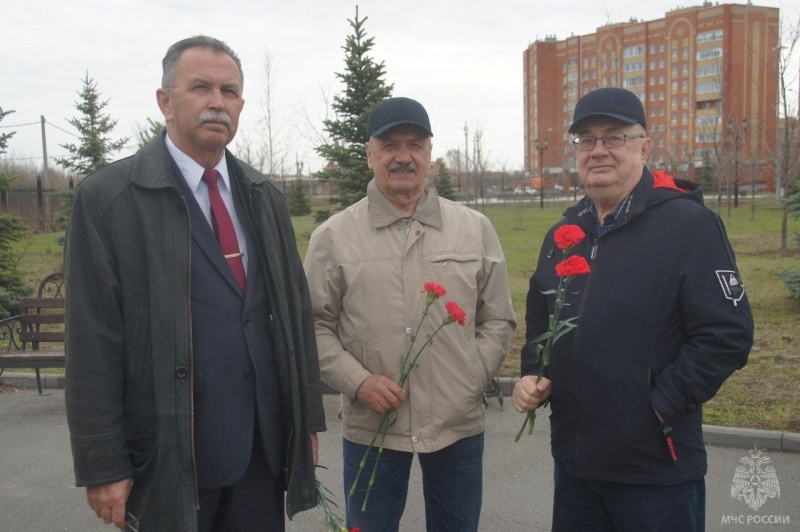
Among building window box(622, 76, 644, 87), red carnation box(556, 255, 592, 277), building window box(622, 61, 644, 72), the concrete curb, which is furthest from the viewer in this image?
building window box(622, 76, 644, 87)

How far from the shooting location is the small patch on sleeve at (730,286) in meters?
2.28

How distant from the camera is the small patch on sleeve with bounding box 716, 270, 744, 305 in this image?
7.49 ft

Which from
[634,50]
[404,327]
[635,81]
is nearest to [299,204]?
[404,327]

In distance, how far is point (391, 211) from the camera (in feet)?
9.59

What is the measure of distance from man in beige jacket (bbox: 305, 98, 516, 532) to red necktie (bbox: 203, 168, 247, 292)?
0.53 metres

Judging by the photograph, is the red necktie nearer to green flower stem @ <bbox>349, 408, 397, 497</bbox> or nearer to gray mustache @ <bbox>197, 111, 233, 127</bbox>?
gray mustache @ <bbox>197, 111, 233, 127</bbox>

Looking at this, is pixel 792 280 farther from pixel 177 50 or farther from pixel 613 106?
pixel 177 50

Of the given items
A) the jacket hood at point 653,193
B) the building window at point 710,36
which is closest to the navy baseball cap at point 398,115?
the jacket hood at point 653,193

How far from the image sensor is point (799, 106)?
47.7 feet

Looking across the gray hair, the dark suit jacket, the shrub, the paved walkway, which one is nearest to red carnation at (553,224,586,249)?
the dark suit jacket

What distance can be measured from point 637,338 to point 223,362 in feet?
4.77

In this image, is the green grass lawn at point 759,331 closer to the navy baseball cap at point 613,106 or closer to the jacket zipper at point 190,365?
the navy baseball cap at point 613,106

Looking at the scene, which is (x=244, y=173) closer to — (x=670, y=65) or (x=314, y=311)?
(x=314, y=311)

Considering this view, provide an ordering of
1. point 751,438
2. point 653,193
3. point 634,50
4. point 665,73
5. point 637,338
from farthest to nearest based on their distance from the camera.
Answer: point 634,50 → point 665,73 → point 751,438 → point 653,193 → point 637,338
